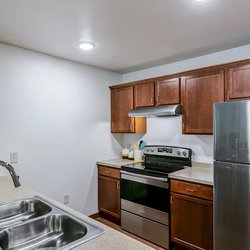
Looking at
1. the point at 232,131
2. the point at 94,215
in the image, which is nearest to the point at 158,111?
the point at 232,131

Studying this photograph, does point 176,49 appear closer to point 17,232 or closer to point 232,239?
point 232,239

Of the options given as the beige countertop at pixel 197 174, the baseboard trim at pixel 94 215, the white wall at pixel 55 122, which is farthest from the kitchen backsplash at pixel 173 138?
the baseboard trim at pixel 94 215

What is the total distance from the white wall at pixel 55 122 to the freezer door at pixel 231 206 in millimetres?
1896

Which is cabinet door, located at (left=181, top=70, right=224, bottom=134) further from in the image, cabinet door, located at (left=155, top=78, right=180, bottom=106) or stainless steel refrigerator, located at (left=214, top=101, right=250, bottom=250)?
stainless steel refrigerator, located at (left=214, top=101, right=250, bottom=250)

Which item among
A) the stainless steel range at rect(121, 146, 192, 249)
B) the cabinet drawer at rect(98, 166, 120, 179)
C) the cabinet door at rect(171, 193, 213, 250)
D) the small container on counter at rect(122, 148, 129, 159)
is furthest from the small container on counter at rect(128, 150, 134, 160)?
the cabinet door at rect(171, 193, 213, 250)

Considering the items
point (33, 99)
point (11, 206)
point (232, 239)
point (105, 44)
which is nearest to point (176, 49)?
point (105, 44)

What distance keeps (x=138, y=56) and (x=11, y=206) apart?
7.37 ft

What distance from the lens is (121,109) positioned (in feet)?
11.6

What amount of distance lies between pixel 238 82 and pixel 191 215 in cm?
147

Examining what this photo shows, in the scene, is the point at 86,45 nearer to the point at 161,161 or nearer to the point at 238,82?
the point at 238,82

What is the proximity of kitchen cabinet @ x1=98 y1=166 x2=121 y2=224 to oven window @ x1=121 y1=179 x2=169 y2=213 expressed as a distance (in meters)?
0.17

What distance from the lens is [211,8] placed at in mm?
1770

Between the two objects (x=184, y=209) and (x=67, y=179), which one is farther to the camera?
(x=67, y=179)

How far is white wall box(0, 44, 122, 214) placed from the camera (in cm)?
255
